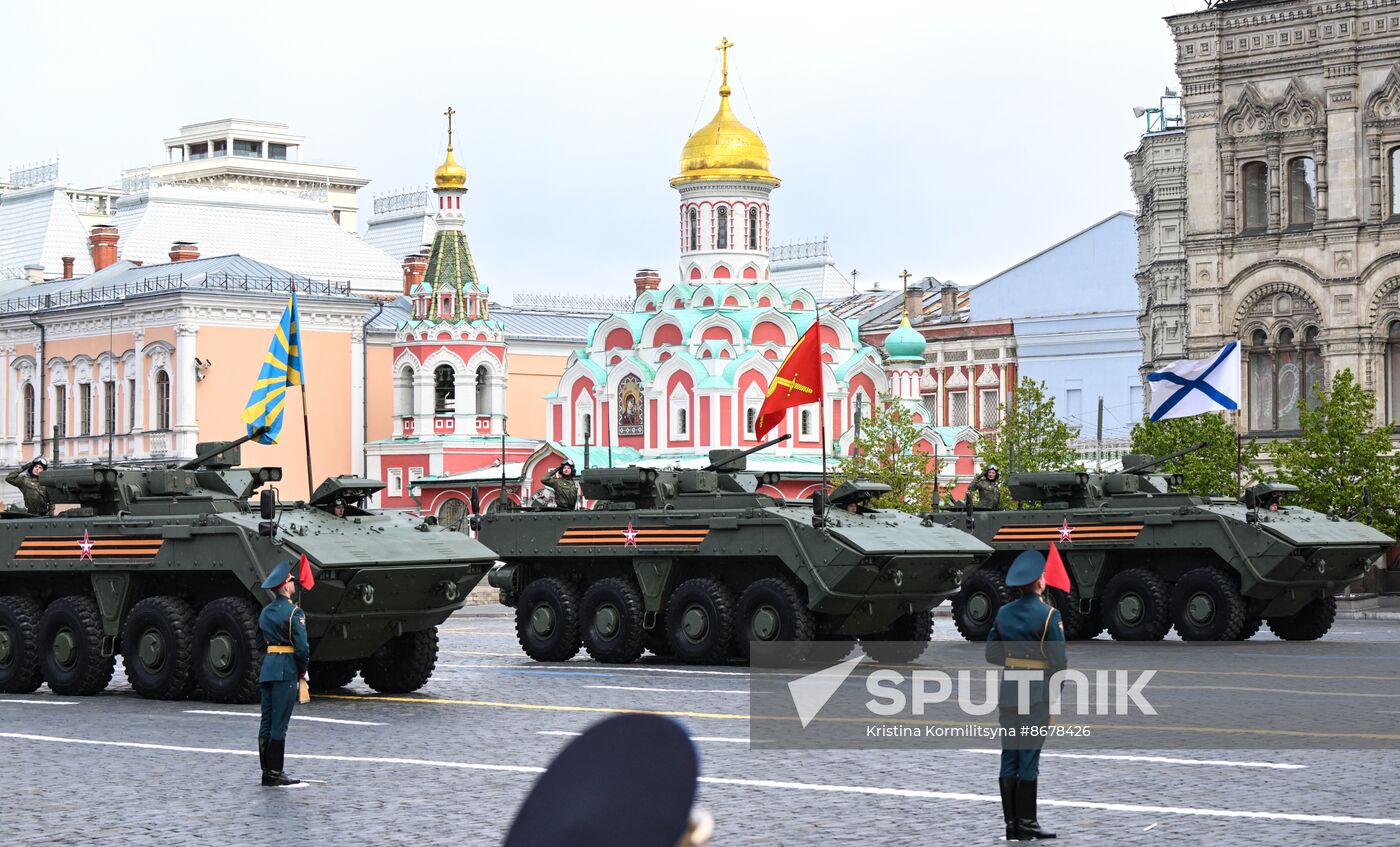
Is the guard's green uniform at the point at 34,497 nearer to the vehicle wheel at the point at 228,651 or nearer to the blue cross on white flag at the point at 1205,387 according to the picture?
the vehicle wheel at the point at 228,651

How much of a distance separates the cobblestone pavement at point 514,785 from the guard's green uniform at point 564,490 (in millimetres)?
6361

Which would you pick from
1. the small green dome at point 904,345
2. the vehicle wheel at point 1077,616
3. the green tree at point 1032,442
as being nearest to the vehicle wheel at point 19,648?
the vehicle wheel at point 1077,616

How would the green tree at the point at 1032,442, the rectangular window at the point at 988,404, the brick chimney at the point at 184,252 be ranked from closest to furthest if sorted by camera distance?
the green tree at the point at 1032,442 < the brick chimney at the point at 184,252 < the rectangular window at the point at 988,404

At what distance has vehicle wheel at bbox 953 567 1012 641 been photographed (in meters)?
25.4

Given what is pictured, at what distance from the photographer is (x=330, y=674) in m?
18.9

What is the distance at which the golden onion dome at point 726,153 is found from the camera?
205 ft

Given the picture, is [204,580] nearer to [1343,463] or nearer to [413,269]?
[1343,463]

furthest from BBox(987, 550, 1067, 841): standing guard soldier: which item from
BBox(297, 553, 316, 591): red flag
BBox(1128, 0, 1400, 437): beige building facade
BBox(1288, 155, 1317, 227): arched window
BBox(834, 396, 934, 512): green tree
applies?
BBox(834, 396, 934, 512): green tree

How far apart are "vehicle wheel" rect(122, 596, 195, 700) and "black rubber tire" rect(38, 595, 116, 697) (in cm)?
43

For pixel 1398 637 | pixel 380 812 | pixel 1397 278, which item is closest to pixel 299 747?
pixel 380 812

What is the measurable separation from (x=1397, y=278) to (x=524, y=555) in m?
23.1

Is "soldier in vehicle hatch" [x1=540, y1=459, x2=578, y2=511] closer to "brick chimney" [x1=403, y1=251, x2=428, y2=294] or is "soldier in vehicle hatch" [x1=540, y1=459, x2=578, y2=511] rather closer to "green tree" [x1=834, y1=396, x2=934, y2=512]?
"green tree" [x1=834, y1=396, x2=934, y2=512]

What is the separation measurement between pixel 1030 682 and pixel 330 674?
973cm

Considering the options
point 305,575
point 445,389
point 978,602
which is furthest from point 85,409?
point 305,575
